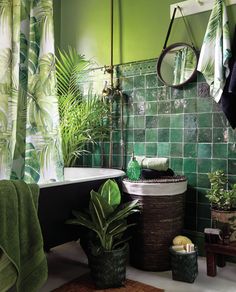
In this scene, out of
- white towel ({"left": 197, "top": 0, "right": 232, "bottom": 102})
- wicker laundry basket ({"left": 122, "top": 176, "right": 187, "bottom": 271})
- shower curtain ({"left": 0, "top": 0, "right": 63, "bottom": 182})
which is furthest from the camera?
white towel ({"left": 197, "top": 0, "right": 232, "bottom": 102})

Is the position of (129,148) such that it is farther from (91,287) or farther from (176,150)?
(91,287)

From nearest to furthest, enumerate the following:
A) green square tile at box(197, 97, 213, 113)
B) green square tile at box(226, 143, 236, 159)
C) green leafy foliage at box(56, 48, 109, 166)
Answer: green square tile at box(226, 143, 236, 159)
green square tile at box(197, 97, 213, 113)
green leafy foliage at box(56, 48, 109, 166)

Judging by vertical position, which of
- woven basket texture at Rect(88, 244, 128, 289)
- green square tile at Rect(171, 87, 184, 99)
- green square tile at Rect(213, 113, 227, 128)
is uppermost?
green square tile at Rect(171, 87, 184, 99)

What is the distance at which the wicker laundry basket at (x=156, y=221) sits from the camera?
2.26 metres

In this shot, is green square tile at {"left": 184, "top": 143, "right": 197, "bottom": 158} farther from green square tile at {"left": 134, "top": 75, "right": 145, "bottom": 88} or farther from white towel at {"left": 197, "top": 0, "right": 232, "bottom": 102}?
green square tile at {"left": 134, "top": 75, "right": 145, "bottom": 88}

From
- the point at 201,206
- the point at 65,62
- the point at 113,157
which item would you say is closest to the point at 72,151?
the point at 113,157

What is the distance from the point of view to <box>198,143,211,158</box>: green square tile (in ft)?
8.53

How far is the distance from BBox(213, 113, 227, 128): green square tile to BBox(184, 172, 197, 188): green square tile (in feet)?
1.46

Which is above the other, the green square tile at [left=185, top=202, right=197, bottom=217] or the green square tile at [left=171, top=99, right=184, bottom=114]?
the green square tile at [left=171, top=99, right=184, bottom=114]

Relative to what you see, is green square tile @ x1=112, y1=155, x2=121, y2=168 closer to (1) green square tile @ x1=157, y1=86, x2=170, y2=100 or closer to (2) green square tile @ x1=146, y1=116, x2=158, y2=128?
(2) green square tile @ x1=146, y1=116, x2=158, y2=128

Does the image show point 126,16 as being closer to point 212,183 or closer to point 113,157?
point 113,157

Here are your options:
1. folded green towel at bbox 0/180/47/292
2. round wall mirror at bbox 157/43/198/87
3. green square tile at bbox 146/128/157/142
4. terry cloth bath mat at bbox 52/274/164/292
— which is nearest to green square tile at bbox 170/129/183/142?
green square tile at bbox 146/128/157/142

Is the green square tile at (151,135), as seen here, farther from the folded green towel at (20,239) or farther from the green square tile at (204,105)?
the folded green towel at (20,239)

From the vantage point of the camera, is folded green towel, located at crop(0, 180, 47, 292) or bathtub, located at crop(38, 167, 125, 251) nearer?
folded green towel, located at crop(0, 180, 47, 292)
